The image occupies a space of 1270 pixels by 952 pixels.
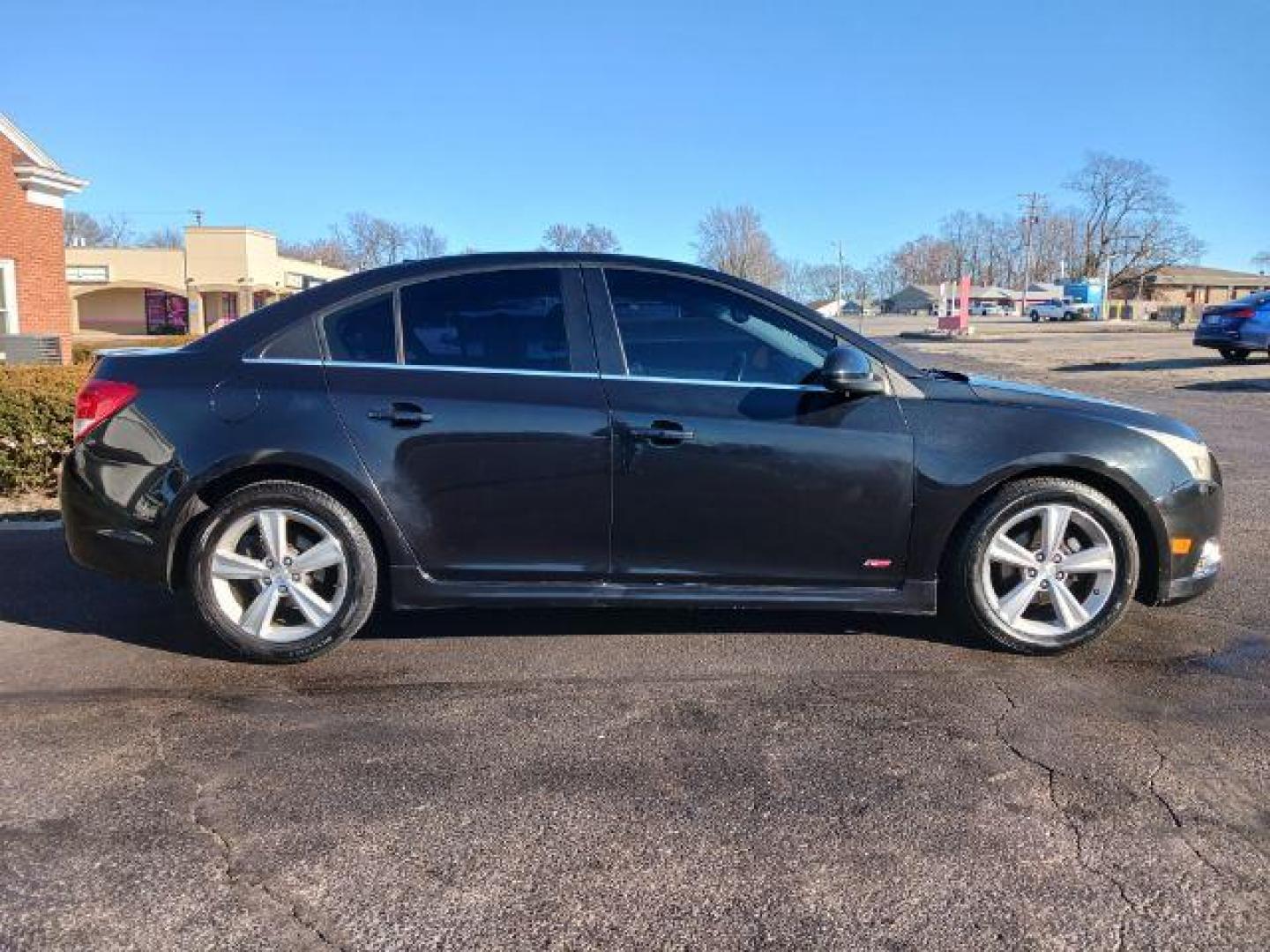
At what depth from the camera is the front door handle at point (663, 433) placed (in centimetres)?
407

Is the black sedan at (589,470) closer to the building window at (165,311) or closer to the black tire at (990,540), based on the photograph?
the black tire at (990,540)

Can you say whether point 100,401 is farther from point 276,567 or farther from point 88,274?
point 88,274

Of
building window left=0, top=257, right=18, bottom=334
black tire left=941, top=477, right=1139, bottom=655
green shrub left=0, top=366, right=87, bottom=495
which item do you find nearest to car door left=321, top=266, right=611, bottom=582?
black tire left=941, top=477, right=1139, bottom=655

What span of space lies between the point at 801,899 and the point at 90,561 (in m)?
3.25

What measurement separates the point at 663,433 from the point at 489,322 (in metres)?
0.88

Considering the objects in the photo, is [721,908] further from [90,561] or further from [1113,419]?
[90,561]

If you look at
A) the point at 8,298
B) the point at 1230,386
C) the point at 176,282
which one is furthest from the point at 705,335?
the point at 176,282

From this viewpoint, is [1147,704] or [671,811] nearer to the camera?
[671,811]

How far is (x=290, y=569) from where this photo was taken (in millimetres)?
4152

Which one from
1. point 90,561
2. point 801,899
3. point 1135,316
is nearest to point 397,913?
point 801,899

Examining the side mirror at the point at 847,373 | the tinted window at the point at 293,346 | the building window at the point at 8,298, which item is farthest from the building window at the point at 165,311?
the side mirror at the point at 847,373

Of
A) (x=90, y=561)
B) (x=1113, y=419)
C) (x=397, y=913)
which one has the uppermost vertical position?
(x=1113, y=419)

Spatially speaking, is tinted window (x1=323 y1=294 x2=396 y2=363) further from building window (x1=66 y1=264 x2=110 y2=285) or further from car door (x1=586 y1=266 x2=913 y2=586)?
building window (x1=66 y1=264 x2=110 y2=285)

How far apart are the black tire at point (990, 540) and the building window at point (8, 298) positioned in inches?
726
